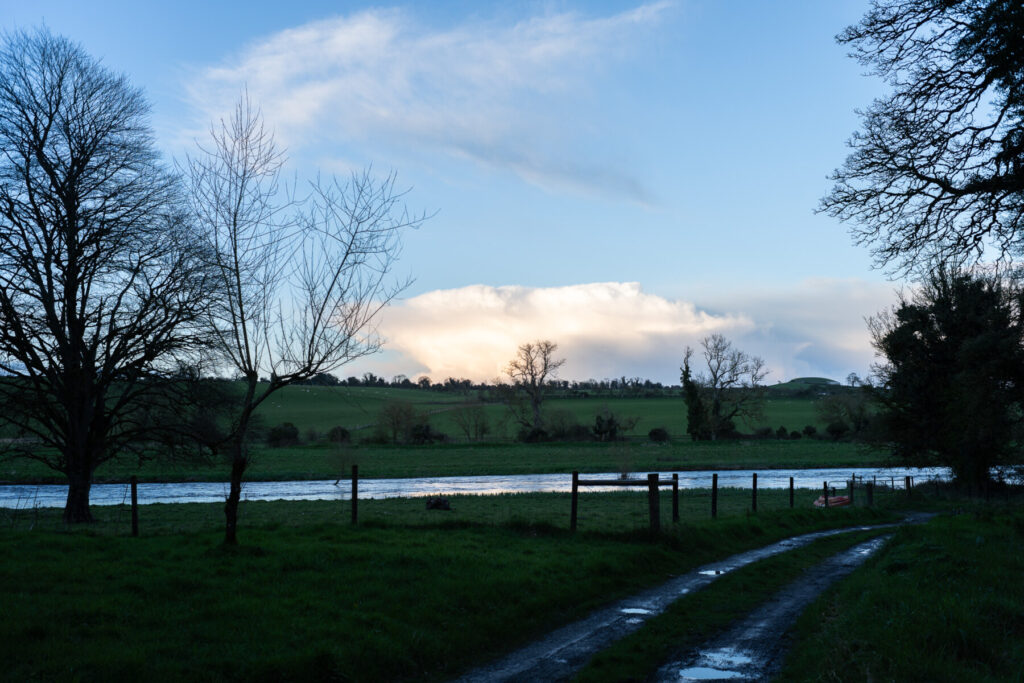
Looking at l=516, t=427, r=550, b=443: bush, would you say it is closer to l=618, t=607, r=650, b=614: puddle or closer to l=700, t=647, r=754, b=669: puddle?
l=618, t=607, r=650, b=614: puddle

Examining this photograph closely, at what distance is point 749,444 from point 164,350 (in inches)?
3277

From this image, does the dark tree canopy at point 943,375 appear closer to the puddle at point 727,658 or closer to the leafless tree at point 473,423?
the puddle at point 727,658

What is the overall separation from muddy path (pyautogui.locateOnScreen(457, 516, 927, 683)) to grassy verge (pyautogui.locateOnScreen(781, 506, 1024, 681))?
1156mm

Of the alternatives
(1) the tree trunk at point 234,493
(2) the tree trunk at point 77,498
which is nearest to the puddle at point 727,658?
(1) the tree trunk at point 234,493

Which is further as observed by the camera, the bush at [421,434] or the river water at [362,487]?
the bush at [421,434]

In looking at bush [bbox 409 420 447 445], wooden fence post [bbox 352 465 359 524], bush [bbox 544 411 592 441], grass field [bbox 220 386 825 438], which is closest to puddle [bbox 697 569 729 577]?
wooden fence post [bbox 352 465 359 524]

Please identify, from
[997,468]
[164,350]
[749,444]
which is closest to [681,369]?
[749,444]

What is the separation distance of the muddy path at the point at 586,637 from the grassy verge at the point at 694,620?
0.24 metres

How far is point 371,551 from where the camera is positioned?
13.7 meters

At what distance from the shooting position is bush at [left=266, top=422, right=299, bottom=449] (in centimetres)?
9062

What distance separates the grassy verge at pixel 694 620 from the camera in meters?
8.53

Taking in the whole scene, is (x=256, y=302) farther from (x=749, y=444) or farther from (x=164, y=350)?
(x=749, y=444)

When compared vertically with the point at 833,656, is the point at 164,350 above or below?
above

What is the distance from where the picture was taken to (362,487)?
47.6m
